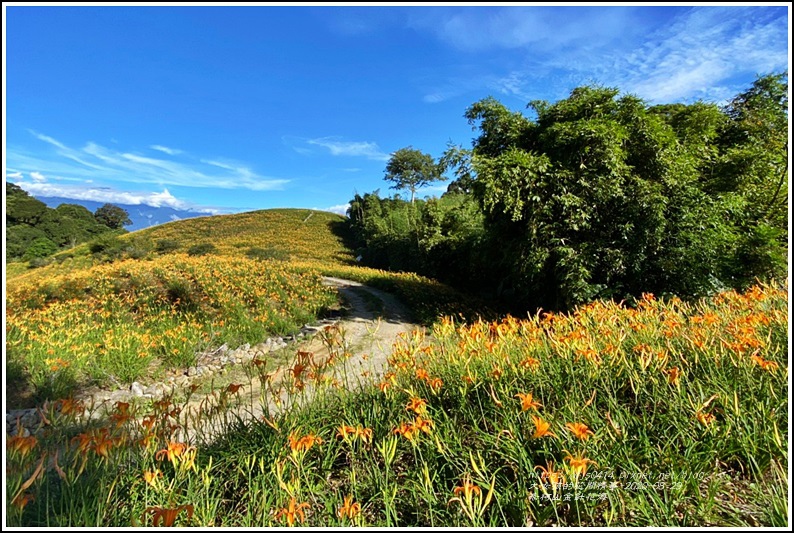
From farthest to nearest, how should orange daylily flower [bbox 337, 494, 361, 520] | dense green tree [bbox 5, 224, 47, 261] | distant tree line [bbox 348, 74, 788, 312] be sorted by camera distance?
dense green tree [bbox 5, 224, 47, 261] → distant tree line [bbox 348, 74, 788, 312] → orange daylily flower [bbox 337, 494, 361, 520]

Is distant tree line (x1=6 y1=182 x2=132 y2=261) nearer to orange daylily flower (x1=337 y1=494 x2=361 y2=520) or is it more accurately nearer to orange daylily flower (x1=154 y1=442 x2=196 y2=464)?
orange daylily flower (x1=154 y1=442 x2=196 y2=464)

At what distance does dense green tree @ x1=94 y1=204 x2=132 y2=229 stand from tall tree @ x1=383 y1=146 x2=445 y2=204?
3558 centimetres

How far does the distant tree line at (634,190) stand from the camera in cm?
555

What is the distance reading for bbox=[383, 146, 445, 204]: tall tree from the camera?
98.2 feet

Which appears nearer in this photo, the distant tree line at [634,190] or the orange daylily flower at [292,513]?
the orange daylily flower at [292,513]

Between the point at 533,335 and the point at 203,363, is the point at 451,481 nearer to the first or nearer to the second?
the point at 533,335

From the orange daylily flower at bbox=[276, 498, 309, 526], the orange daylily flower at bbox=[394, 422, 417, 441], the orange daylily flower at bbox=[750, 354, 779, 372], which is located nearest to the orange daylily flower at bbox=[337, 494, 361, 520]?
the orange daylily flower at bbox=[276, 498, 309, 526]

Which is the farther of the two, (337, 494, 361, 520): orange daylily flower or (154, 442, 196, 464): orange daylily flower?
(154, 442, 196, 464): orange daylily flower

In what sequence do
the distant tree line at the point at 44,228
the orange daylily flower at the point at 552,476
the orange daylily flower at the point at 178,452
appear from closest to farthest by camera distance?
1. the orange daylily flower at the point at 552,476
2. the orange daylily flower at the point at 178,452
3. the distant tree line at the point at 44,228

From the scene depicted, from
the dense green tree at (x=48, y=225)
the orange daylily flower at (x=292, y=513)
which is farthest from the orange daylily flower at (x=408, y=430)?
the dense green tree at (x=48, y=225)

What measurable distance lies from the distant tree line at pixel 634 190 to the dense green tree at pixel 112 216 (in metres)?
49.7

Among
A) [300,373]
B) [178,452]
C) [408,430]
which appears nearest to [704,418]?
[408,430]

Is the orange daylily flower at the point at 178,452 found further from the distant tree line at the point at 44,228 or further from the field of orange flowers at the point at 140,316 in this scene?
the distant tree line at the point at 44,228

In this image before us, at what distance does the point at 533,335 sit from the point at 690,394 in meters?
1.04
